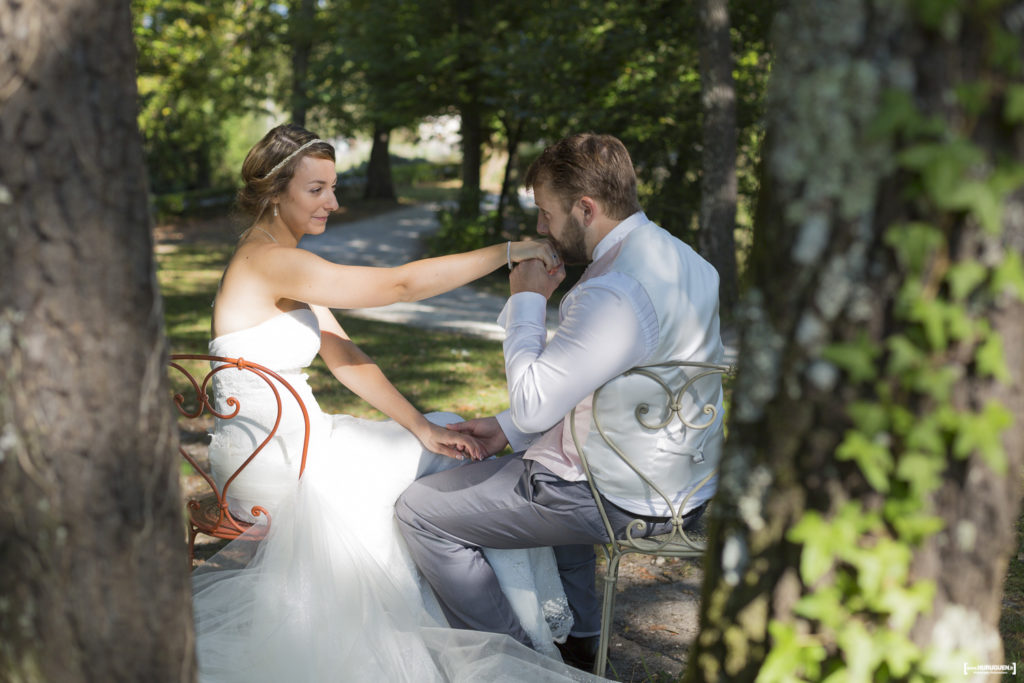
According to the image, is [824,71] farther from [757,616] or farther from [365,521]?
[365,521]

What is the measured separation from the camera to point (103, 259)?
1629 mm

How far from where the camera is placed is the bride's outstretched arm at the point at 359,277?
330 cm

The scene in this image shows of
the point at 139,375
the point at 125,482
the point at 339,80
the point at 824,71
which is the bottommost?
the point at 125,482

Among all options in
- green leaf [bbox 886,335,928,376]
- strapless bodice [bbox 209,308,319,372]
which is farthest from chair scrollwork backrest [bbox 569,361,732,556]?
green leaf [bbox 886,335,928,376]

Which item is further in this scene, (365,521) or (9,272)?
(365,521)

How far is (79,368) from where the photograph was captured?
64.6 inches

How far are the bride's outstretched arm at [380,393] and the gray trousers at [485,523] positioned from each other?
210 mm

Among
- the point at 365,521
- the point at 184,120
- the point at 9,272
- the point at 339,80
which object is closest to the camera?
the point at 9,272

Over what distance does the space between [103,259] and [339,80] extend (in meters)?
20.8

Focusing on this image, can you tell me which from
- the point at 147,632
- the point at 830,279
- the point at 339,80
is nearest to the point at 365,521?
the point at 147,632

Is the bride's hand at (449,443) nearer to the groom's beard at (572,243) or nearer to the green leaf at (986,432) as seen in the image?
the groom's beard at (572,243)

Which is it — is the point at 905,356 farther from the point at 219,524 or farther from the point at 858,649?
the point at 219,524

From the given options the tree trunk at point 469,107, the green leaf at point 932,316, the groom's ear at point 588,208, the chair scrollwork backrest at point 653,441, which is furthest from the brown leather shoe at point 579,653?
the tree trunk at point 469,107

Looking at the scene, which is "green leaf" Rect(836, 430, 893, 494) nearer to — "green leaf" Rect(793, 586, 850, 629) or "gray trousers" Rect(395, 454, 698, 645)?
"green leaf" Rect(793, 586, 850, 629)
